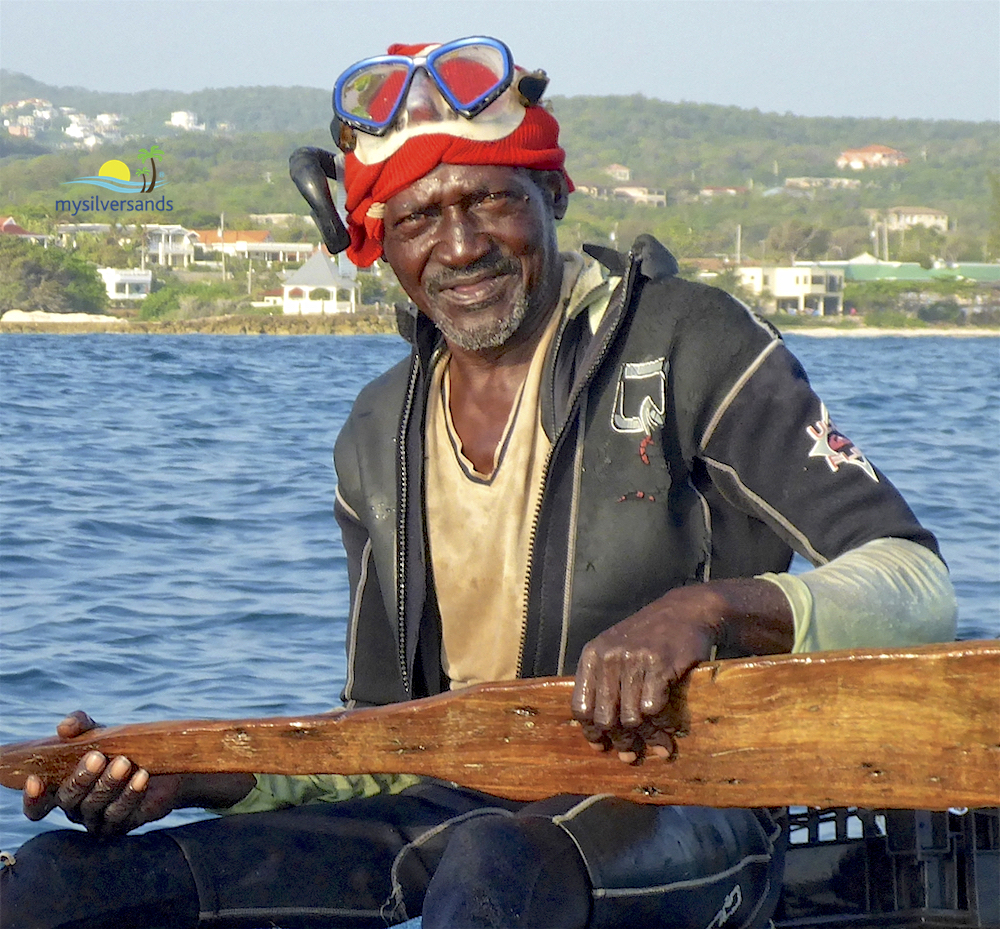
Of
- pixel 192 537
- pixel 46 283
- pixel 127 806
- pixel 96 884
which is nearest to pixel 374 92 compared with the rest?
pixel 127 806

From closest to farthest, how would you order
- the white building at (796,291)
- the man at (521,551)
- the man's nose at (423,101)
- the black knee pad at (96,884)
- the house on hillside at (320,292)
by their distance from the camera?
the man at (521,551) < the black knee pad at (96,884) < the man's nose at (423,101) < the house on hillside at (320,292) < the white building at (796,291)

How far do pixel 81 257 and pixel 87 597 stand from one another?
78.8 m

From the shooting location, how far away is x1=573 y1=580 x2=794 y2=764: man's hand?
2389 mm

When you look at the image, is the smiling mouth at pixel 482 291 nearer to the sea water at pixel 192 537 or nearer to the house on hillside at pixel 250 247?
the sea water at pixel 192 537

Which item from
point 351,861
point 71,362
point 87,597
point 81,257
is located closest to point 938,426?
point 87,597

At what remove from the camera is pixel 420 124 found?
3248 mm

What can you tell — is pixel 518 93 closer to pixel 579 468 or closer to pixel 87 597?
pixel 579 468

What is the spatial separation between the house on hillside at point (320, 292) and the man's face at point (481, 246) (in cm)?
7951

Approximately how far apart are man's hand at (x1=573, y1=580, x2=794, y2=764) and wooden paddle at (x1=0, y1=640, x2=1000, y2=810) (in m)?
0.03

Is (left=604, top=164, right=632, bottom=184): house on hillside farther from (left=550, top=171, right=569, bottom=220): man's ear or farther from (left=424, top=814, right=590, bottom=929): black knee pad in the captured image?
(left=424, top=814, right=590, bottom=929): black knee pad

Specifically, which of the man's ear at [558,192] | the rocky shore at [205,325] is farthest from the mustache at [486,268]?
the rocky shore at [205,325]

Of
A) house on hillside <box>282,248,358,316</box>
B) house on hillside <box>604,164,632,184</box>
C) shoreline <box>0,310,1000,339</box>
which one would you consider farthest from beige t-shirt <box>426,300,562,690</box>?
house on hillside <box>604,164,632,184</box>

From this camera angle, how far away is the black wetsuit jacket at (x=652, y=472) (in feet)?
9.54

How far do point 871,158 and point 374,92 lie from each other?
169 meters
